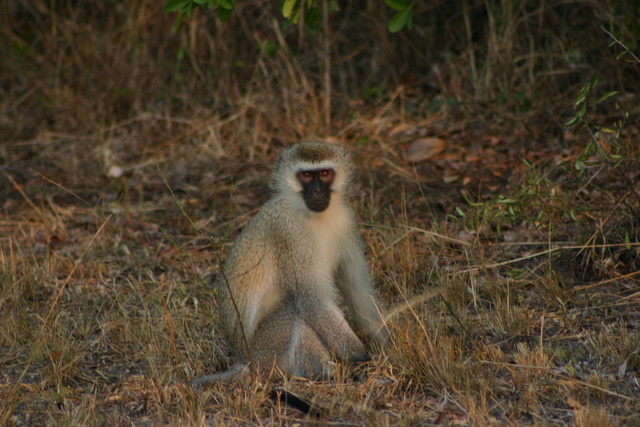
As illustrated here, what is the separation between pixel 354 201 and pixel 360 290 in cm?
189

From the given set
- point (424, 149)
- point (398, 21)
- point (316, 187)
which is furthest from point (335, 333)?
point (424, 149)

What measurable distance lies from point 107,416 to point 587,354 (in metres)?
2.26

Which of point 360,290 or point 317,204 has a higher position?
point 317,204

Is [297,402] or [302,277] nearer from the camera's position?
[297,402]

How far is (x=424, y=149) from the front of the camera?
6.89 metres

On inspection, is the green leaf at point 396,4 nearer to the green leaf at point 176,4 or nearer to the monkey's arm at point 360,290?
the green leaf at point 176,4

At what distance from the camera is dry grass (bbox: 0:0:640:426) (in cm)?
357

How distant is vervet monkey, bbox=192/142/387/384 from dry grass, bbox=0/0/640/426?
8.4 inches

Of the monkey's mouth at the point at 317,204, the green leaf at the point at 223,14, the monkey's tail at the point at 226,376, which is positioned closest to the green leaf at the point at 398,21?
the green leaf at the point at 223,14

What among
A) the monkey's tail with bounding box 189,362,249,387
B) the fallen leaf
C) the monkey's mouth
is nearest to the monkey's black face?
the monkey's mouth

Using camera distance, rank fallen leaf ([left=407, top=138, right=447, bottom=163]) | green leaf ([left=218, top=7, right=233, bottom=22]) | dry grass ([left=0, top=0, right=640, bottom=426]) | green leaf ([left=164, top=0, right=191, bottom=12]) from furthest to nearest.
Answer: fallen leaf ([left=407, top=138, right=447, bottom=163])
green leaf ([left=218, top=7, right=233, bottom=22])
green leaf ([left=164, top=0, right=191, bottom=12])
dry grass ([left=0, top=0, right=640, bottom=426])

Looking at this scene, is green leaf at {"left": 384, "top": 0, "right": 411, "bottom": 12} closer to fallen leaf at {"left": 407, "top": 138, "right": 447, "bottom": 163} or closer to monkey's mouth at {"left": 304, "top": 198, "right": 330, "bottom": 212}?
monkey's mouth at {"left": 304, "top": 198, "right": 330, "bottom": 212}

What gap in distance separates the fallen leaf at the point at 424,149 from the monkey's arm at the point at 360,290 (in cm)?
268

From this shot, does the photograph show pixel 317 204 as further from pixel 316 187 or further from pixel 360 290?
pixel 360 290
